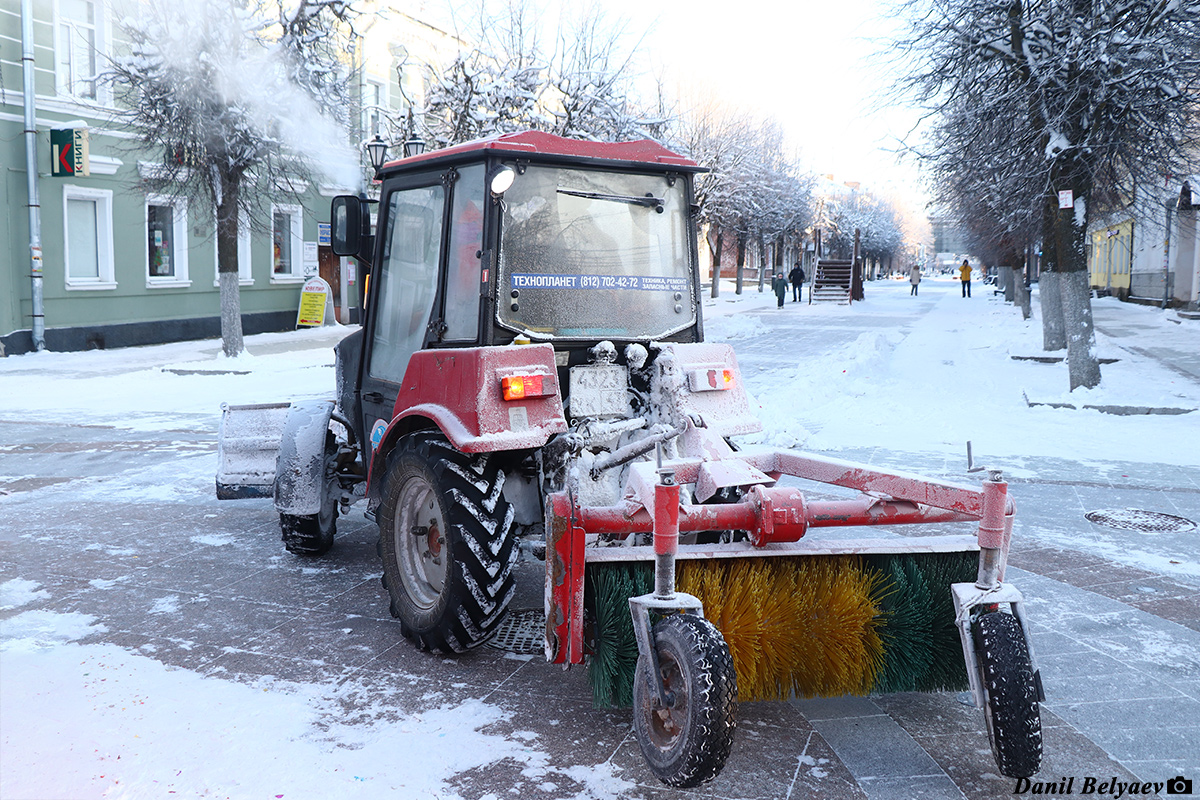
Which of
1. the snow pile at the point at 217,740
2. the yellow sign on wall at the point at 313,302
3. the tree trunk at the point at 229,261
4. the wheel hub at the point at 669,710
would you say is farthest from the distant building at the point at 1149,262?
the yellow sign on wall at the point at 313,302

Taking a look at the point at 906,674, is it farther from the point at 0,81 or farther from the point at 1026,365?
the point at 0,81

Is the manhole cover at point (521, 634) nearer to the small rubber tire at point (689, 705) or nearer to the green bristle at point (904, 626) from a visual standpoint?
the small rubber tire at point (689, 705)

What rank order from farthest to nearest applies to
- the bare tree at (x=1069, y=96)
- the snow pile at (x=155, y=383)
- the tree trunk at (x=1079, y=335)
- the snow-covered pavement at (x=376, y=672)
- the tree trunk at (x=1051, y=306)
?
the tree trunk at (x=1051, y=306) < the tree trunk at (x=1079, y=335) < the snow pile at (x=155, y=383) < the bare tree at (x=1069, y=96) < the snow-covered pavement at (x=376, y=672)

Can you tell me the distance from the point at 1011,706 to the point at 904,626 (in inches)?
26.4

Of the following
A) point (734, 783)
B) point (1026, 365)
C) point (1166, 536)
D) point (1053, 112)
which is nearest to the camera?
point (734, 783)

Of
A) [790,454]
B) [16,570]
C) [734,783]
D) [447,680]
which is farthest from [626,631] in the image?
[16,570]

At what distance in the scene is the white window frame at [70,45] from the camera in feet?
62.3

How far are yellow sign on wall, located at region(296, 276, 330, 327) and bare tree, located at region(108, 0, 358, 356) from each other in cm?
722

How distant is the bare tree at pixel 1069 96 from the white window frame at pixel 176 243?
14.6 meters

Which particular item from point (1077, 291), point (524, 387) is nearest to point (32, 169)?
point (1077, 291)

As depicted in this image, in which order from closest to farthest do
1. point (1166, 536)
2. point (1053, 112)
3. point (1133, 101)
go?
point (1166, 536) < point (1133, 101) < point (1053, 112)

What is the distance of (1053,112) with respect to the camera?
40.6ft

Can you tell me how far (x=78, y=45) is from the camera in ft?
63.8

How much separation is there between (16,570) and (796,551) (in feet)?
14.2
